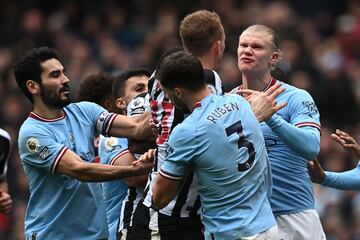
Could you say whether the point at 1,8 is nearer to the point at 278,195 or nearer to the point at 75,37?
the point at 75,37

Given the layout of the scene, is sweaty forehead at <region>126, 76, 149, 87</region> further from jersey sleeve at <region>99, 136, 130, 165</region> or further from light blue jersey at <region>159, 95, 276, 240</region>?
light blue jersey at <region>159, 95, 276, 240</region>

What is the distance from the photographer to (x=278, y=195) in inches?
356

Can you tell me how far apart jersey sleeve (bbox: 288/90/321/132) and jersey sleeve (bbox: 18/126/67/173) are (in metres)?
1.74

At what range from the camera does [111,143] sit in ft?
31.8

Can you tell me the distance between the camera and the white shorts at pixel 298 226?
9.05m

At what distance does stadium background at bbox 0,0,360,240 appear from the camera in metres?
16.4

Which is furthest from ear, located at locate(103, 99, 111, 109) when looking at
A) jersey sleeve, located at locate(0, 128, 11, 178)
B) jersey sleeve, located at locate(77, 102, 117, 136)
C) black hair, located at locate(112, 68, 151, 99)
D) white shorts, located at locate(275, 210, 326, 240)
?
white shorts, located at locate(275, 210, 326, 240)

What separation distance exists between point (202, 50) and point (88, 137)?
4.43 feet

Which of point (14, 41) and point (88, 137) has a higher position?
point (88, 137)

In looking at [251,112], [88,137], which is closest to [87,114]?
[88,137]

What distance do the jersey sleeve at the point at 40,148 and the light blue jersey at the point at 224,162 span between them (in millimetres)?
1218

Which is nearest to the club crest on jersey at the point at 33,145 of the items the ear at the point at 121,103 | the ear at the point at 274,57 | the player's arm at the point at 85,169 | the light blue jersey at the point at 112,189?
the player's arm at the point at 85,169

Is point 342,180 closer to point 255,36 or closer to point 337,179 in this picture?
point 337,179

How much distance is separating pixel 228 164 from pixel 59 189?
1.72 metres
